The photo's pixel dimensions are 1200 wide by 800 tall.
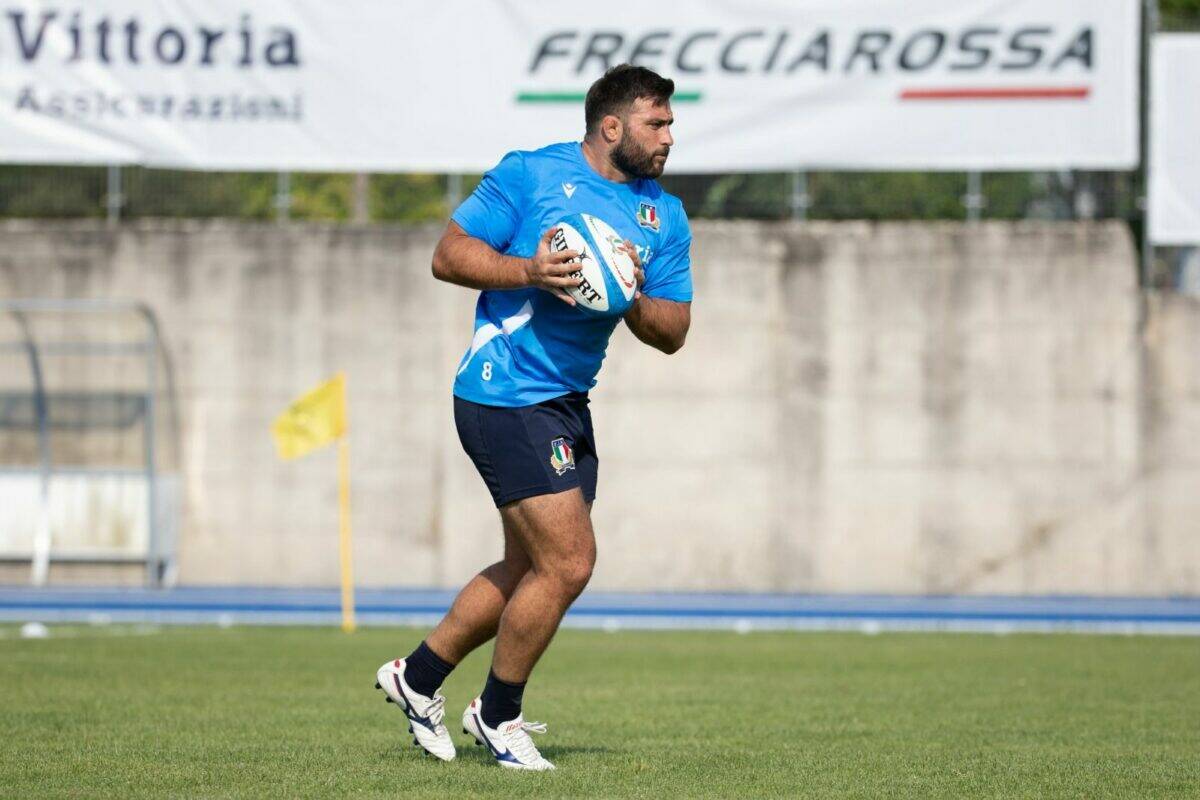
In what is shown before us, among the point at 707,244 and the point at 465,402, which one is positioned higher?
the point at 707,244

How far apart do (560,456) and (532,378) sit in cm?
28

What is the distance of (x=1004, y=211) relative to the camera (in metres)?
19.4

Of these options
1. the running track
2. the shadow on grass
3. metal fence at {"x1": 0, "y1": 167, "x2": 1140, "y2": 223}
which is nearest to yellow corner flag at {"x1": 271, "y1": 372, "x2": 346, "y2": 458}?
the running track

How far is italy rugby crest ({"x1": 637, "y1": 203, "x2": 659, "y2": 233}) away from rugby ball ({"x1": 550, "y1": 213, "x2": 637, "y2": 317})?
288 mm

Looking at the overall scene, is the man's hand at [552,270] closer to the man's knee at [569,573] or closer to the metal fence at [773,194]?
the man's knee at [569,573]

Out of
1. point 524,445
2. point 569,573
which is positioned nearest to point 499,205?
point 524,445

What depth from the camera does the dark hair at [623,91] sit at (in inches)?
248

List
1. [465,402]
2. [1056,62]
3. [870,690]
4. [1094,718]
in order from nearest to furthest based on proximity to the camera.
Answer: [465,402]
[1094,718]
[870,690]
[1056,62]

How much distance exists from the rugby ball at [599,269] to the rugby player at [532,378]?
0.05 metres

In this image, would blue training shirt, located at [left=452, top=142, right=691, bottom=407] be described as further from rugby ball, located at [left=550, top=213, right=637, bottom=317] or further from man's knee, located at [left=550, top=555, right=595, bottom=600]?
man's knee, located at [left=550, top=555, right=595, bottom=600]

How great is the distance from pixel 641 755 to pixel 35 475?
1405 cm

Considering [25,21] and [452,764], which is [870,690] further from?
[25,21]

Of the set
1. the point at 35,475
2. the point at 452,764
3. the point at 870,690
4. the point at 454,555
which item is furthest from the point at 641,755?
the point at 35,475

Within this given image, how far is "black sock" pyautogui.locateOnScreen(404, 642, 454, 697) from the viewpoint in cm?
631
